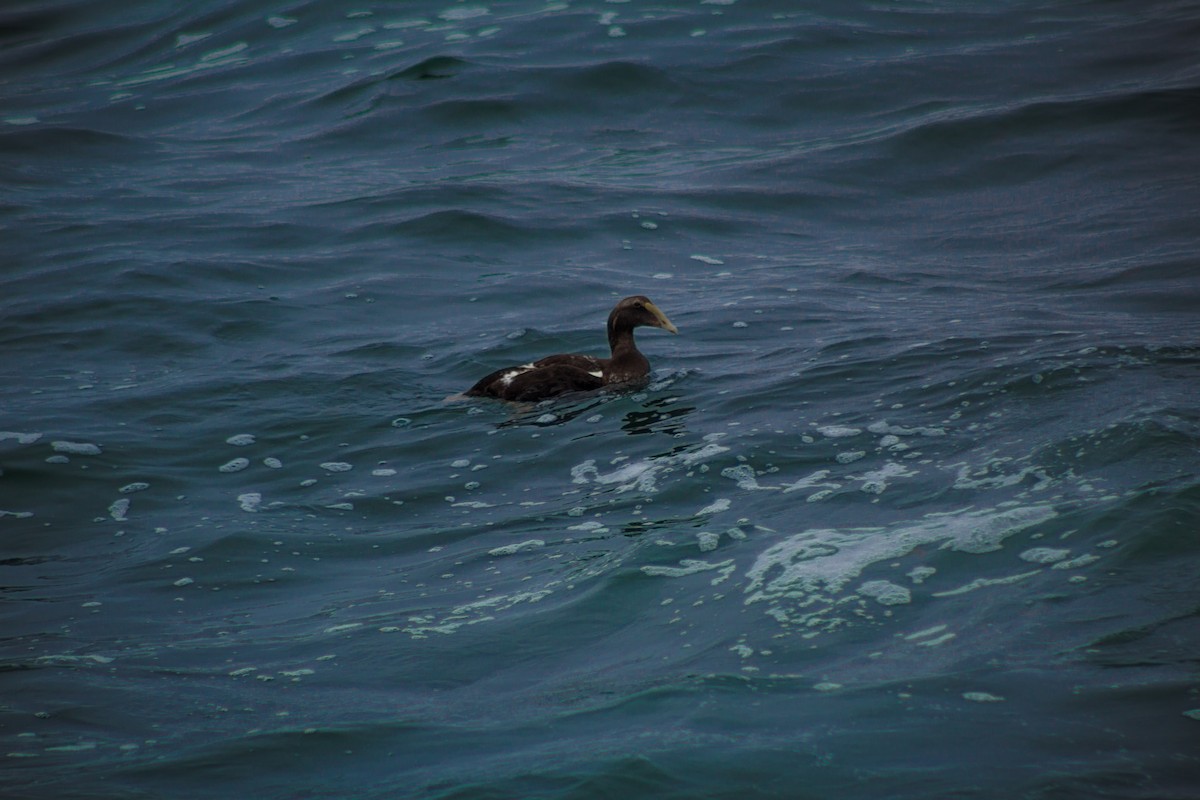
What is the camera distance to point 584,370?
9.91 meters

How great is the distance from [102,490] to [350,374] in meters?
2.66

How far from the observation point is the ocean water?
4.83m

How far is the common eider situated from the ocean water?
13 cm

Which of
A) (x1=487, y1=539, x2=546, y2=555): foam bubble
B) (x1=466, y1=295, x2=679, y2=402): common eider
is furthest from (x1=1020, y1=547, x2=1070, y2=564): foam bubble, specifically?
(x1=466, y1=295, x2=679, y2=402): common eider

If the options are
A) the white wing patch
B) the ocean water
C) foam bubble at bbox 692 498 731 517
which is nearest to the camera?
the ocean water

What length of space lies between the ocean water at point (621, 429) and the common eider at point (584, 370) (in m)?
0.13

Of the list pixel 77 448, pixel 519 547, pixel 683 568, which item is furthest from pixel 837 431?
pixel 77 448

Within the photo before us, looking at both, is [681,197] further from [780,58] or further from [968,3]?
[968,3]

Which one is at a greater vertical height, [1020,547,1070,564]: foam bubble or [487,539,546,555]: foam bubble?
[1020,547,1070,564]: foam bubble

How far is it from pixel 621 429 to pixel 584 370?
1068 millimetres

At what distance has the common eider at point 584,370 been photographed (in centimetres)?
960

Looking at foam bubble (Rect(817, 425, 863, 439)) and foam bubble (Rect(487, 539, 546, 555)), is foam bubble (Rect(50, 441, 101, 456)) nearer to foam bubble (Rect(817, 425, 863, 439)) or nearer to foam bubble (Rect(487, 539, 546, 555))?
foam bubble (Rect(487, 539, 546, 555))

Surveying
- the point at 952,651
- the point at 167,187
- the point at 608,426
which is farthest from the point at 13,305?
the point at 952,651

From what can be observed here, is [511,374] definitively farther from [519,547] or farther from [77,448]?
[77,448]
